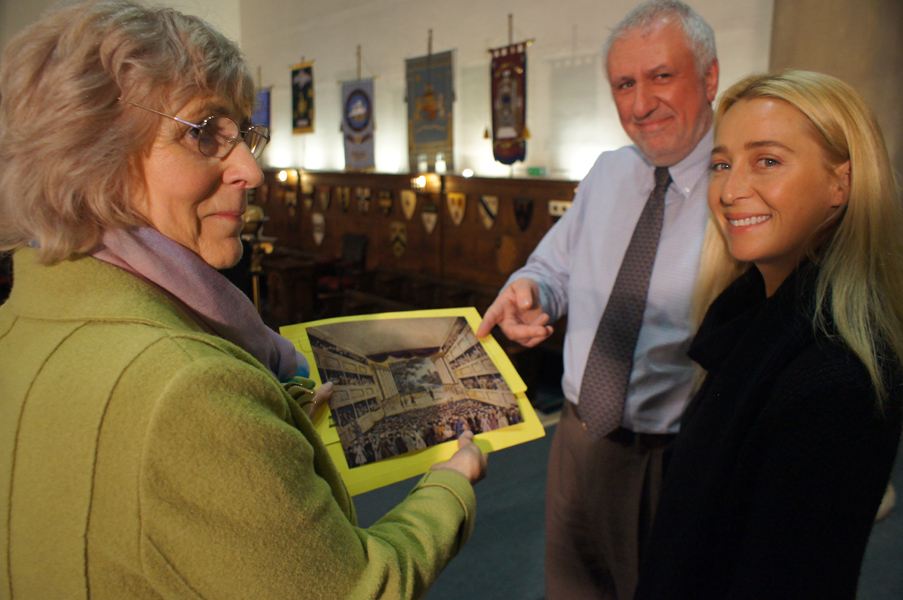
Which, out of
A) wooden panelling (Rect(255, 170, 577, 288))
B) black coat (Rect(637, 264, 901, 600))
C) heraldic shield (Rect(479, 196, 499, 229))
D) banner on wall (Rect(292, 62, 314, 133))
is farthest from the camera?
banner on wall (Rect(292, 62, 314, 133))

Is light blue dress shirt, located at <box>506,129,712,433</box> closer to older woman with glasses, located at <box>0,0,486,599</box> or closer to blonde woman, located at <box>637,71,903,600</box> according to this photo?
blonde woman, located at <box>637,71,903,600</box>

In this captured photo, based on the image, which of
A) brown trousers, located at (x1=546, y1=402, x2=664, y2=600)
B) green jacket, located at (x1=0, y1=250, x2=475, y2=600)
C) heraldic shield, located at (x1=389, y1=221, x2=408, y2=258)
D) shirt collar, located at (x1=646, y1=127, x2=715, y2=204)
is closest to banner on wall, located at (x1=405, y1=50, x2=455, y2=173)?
heraldic shield, located at (x1=389, y1=221, x2=408, y2=258)

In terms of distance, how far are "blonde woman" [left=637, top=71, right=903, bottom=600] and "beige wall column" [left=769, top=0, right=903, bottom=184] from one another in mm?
2637

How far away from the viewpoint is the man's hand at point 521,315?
160 cm

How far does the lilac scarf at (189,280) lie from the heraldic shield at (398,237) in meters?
7.74

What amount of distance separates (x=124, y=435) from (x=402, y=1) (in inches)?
341

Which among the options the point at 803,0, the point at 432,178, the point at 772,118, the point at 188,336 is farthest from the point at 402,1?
the point at 188,336

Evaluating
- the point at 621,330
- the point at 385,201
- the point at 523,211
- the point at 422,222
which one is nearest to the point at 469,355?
the point at 621,330

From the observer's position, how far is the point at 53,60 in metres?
0.69

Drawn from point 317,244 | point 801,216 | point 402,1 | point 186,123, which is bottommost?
point 317,244

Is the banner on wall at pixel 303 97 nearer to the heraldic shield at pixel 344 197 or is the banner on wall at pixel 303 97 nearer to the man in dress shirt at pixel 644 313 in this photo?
the heraldic shield at pixel 344 197

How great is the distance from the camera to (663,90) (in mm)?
1667

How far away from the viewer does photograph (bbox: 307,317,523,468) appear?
→ 3.53 feet

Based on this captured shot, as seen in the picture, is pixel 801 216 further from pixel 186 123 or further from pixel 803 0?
pixel 803 0
